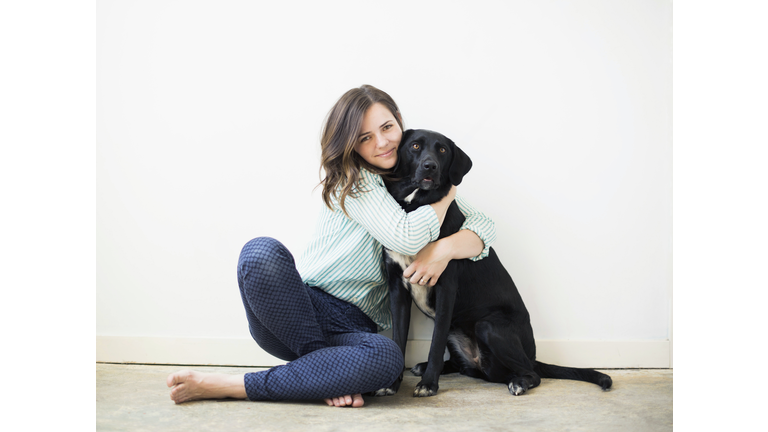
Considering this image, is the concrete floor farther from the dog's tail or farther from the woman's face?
the woman's face

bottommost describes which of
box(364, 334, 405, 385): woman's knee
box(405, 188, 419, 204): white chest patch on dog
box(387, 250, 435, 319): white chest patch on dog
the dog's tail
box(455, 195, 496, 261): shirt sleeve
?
the dog's tail

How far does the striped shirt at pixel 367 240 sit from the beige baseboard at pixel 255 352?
44 centimetres

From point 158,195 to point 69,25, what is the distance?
3.19ft

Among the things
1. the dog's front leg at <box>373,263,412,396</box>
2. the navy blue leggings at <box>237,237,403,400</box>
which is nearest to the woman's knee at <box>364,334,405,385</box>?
the navy blue leggings at <box>237,237,403,400</box>

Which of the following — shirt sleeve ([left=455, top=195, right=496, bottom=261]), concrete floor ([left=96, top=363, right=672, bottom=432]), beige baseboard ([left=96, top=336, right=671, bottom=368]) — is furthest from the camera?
beige baseboard ([left=96, top=336, right=671, bottom=368])

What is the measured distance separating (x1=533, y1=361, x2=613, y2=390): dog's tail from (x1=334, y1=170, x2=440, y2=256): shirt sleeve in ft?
2.38

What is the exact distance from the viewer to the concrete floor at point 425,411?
3.83ft

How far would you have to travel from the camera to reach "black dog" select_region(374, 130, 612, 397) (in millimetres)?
1486

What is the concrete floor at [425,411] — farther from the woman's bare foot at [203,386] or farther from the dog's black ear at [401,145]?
the dog's black ear at [401,145]

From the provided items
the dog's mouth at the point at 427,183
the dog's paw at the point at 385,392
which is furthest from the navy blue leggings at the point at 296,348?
the dog's mouth at the point at 427,183

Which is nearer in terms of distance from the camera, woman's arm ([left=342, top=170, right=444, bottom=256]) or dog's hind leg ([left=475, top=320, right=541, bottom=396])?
woman's arm ([left=342, top=170, right=444, bottom=256])

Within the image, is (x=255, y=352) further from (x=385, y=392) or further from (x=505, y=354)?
(x=505, y=354)

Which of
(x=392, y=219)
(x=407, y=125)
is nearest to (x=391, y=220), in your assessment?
(x=392, y=219)

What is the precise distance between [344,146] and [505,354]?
3.12ft
